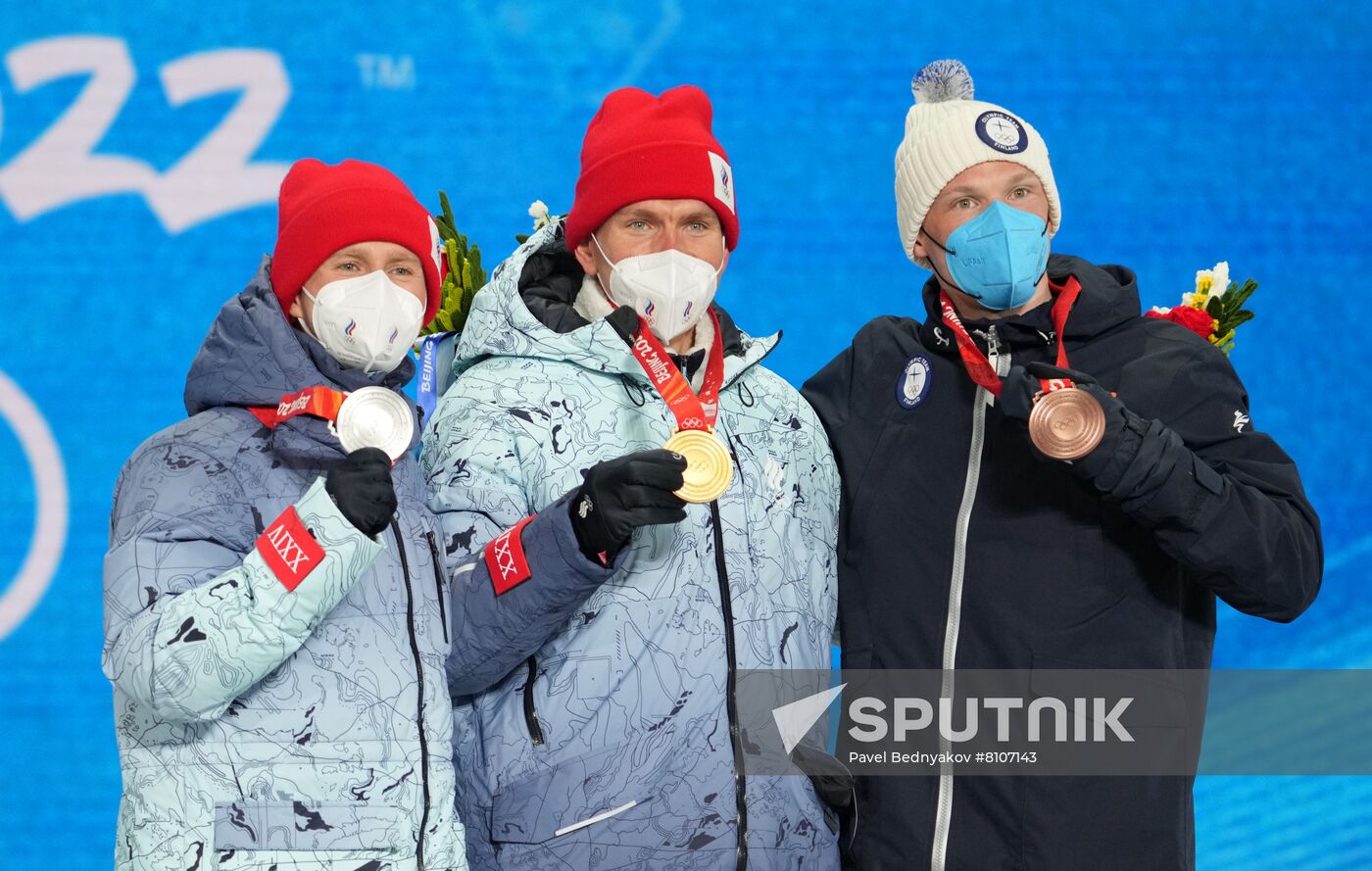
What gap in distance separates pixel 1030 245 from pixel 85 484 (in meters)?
2.39

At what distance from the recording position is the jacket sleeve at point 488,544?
170 centimetres

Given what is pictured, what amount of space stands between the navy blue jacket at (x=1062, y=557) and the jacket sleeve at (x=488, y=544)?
513 mm

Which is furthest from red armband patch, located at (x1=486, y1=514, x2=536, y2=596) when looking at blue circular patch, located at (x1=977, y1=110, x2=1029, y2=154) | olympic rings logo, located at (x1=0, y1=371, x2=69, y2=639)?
olympic rings logo, located at (x1=0, y1=371, x2=69, y2=639)

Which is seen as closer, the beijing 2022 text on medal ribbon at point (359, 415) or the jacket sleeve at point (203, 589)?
the jacket sleeve at point (203, 589)

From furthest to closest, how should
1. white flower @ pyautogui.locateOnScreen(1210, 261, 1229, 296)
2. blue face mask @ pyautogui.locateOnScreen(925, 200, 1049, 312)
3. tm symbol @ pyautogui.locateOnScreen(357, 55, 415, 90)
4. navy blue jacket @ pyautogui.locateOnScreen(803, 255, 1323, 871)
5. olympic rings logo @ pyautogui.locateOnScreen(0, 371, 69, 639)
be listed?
tm symbol @ pyautogui.locateOnScreen(357, 55, 415, 90)
olympic rings logo @ pyautogui.locateOnScreen(0, 371, 69, 639)
white flower @ pyautogui.locateOnScreen(1210, 261, 1229, 296)
blue face mask @ pyautogui.locateOnScreen(925, 200, 1049, 312)
navy blue jacket @ pyautogui.locateOnScreen(803, 255, 1323, 871)

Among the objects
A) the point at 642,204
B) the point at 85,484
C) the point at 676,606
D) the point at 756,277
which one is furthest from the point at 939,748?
the point at 85,484

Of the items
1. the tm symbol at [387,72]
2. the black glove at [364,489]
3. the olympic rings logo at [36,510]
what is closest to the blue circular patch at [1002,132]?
the black glove at [364,489]

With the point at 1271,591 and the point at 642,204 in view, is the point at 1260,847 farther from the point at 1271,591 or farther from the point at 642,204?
the point at 642,204

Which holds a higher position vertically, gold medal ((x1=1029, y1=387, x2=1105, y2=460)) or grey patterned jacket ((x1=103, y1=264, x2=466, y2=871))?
gold medal ((x1=1029, y1=387, x2=1105, y2=460))

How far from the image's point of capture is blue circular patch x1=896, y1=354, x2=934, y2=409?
7.08 feet

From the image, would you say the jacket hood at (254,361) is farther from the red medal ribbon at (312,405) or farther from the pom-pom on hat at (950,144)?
the pom-pom on hat at (950,144)

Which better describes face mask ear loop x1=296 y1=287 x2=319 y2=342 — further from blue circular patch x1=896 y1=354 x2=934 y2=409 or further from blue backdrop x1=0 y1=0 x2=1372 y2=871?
blue backdrop x1=0 y1=0 x2=1372 y2=871

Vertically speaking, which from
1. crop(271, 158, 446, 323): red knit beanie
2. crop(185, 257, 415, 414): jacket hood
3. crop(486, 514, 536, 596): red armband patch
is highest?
crop(271, 158, 446, 323): red knit beanie

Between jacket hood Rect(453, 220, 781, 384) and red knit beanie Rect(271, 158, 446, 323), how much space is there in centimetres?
16
